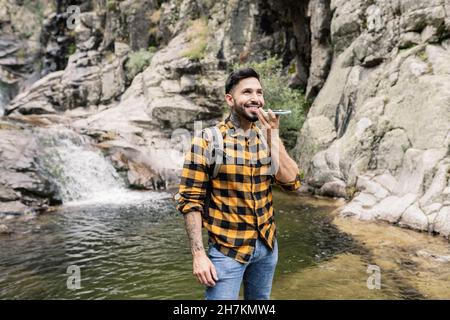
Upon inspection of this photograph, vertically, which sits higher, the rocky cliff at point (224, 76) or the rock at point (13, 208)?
the rocky cliff at point (224, 76)

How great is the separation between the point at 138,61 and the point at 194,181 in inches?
1147

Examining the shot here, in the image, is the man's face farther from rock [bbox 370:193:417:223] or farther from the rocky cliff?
rock [bbox 370:193:417:223]

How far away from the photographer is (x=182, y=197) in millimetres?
3176

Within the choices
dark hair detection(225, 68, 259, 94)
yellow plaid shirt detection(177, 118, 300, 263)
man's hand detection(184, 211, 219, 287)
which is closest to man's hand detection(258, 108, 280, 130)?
yellow plaid shirt detection(177, 118, 300, 263)

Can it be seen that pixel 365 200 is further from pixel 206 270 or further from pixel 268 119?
pixel 206 270

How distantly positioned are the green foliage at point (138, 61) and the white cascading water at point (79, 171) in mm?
10446

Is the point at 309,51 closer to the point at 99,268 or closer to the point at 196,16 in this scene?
the point at 196,16

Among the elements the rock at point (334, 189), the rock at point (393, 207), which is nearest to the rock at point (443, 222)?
the rock at point (393, 207)

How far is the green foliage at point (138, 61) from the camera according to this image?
3044cm

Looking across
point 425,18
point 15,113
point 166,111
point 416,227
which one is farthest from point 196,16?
point 416,227

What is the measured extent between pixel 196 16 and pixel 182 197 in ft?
95.0

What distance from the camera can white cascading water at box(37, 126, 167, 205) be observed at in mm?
17906

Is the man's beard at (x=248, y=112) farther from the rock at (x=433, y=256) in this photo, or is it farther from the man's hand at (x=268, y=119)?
the rock at (x=433, y=256)

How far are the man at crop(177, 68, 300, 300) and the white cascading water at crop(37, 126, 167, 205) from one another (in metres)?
14.1
